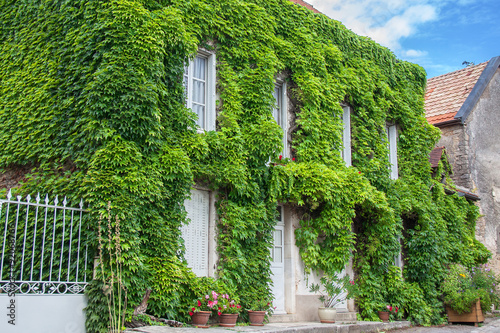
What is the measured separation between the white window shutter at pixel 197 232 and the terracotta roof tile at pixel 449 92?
1083 cm

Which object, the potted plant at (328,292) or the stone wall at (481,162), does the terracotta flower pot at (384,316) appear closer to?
the potted plant at (328,292)

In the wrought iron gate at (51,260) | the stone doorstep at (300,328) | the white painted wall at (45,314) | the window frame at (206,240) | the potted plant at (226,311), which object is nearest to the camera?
the white painted wall at (45,314)

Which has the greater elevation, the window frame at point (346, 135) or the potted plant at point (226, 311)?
the window frame at point (346, 135)

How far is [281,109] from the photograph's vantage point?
11.3 metres

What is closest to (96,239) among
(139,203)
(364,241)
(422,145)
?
(139,203)

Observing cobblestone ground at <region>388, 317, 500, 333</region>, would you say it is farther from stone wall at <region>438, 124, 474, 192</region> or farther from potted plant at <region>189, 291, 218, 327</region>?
stone wall at <region>438, 124, 474, 192</region>

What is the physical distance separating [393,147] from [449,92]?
5.55m

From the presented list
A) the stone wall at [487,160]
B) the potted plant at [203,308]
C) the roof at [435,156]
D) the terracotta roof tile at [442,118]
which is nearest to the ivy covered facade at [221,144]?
the potted plant at [203,308]

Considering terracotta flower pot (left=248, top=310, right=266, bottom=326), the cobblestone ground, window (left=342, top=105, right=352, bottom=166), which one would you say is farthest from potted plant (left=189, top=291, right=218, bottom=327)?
window (left=342, top=105, right=352, bottom=166)

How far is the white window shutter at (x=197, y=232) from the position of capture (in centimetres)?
887

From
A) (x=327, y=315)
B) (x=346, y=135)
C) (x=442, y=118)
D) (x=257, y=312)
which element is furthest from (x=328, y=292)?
(x=442, y=118)

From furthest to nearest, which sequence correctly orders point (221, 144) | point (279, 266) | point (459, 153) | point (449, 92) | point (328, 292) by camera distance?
point (449, 92)
point (459, 153)
point (279, 266)
point (328, 292)
point (221, 144)

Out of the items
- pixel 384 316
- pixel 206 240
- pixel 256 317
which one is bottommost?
pixel 384 316

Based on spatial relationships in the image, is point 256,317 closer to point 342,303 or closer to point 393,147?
point 342,303
